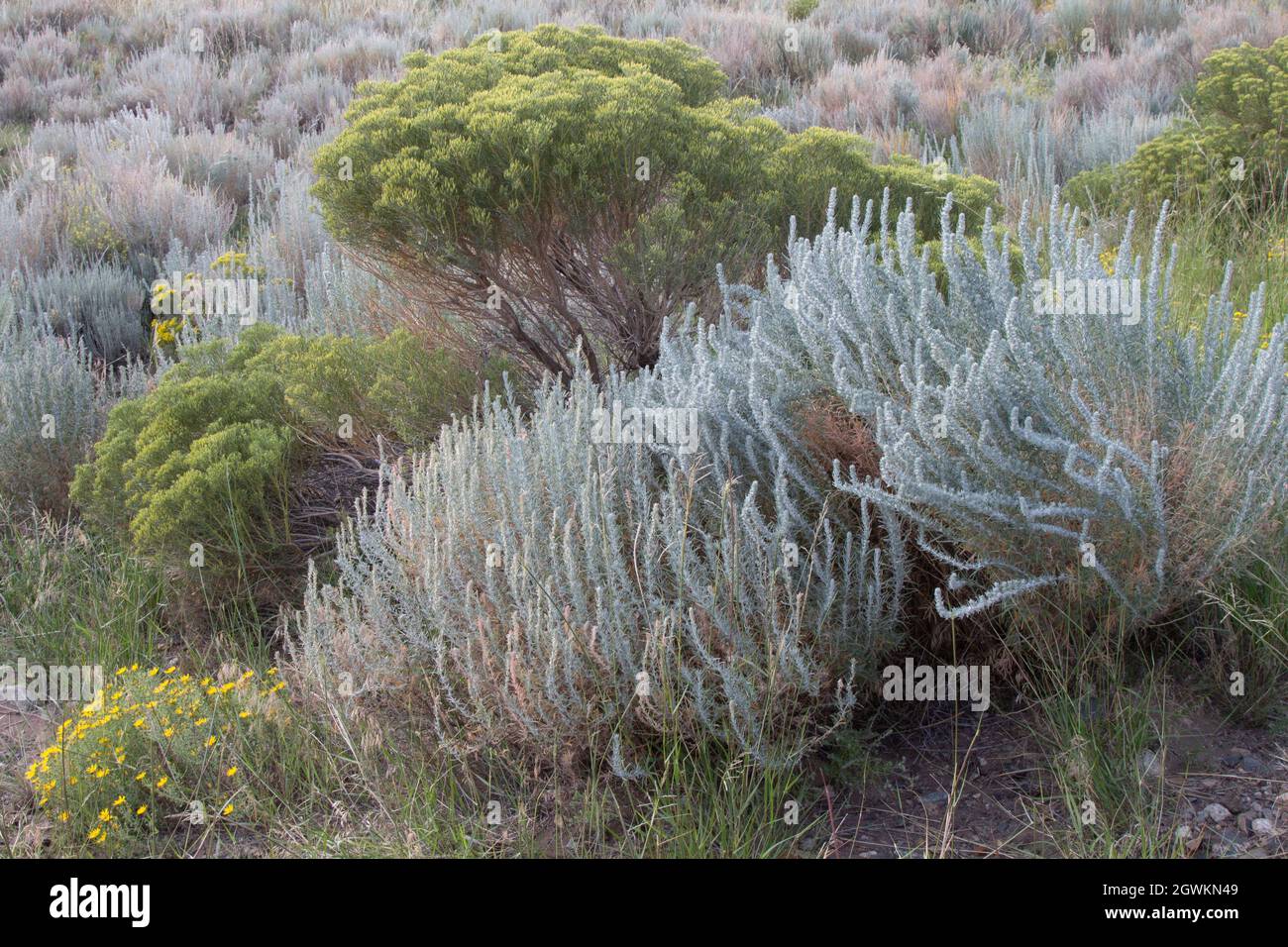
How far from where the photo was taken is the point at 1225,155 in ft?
20.7

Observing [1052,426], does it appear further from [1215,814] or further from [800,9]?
[800,9]

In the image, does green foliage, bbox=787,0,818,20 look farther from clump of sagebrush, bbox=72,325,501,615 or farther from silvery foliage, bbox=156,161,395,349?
clump of sagebrush, bbox=72,325,501,615

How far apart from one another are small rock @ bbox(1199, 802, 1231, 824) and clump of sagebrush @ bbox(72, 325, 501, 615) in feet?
9.10

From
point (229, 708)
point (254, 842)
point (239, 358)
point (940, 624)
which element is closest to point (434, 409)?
point (239, 358)

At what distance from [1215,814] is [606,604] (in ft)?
4.91

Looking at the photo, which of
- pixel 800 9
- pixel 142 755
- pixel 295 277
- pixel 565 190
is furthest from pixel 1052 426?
pixel 800 9

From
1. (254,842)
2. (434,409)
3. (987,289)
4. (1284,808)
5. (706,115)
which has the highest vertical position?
(706,115)

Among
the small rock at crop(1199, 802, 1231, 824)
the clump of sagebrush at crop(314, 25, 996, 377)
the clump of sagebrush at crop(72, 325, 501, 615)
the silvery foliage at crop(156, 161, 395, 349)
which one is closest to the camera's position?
the small rock at crop(1199, 802, 1231, 824)

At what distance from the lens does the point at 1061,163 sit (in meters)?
8.27

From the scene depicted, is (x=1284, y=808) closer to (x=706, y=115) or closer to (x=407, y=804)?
(x=407, y=804)

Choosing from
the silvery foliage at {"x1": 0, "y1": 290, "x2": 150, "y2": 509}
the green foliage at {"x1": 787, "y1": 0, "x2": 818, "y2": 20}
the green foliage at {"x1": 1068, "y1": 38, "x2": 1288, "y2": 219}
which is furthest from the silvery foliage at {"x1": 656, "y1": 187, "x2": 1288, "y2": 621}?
the green foliage at {"x1": 787, "y1": 0, "x2": 818, "y2": 20}

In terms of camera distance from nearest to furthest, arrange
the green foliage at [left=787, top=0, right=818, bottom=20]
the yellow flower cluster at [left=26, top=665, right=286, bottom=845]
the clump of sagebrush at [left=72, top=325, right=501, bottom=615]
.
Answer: the yellow flower cluster at [left=26, top=665, right=286, bottom=845], the clump of sagebrush at [left=72, top=325, right=501, bottom=615], the green foliage at [left=787, top=0, right=818, bottom=20]

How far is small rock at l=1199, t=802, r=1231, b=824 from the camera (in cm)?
268

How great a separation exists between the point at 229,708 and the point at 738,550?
1.58 metres
